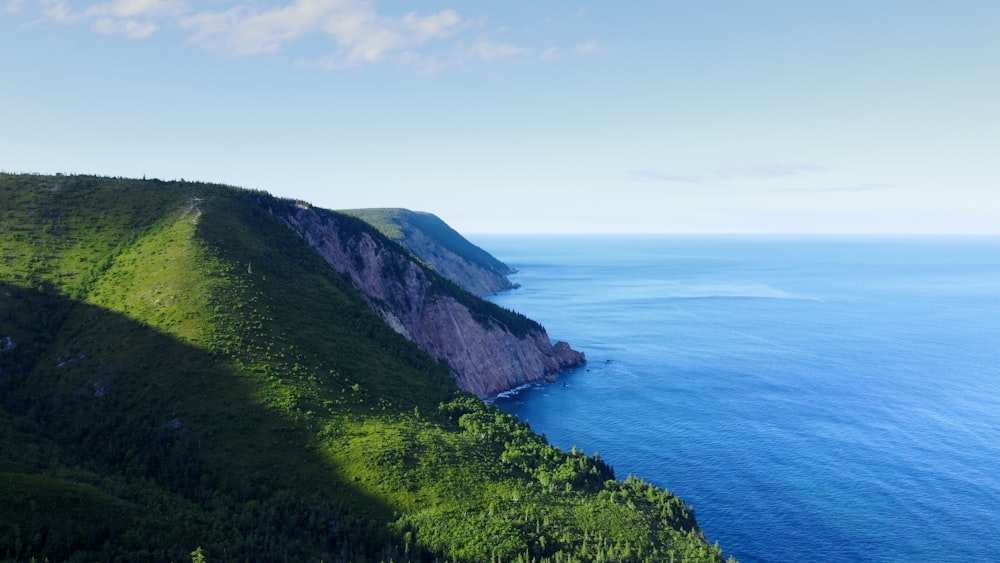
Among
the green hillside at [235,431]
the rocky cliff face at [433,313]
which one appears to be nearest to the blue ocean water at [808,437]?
the rocky cliff face at [433,313]

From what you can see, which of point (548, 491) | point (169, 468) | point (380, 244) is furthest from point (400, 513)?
point (380, 244)

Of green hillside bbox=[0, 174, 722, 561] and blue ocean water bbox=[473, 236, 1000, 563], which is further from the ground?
green hillside bbox=[0, 174, 722, 561]

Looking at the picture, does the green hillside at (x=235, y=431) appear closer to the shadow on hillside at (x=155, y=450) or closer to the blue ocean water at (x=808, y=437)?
the shadow on hillside at (x=155, y=450)

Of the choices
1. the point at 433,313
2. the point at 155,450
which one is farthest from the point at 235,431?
the point at 433,313

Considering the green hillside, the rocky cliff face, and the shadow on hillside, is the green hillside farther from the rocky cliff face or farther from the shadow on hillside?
the rocky cliff face

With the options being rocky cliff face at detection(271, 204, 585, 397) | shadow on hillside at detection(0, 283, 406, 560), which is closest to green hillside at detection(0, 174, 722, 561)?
shadow on hillside at detection(0, 283, 406, 560)

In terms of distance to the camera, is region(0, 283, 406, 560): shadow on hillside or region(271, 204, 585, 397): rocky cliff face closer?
region(0, 283, 406, 560): shadow on hillside

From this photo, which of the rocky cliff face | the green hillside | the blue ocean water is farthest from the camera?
the rocky cliff face
